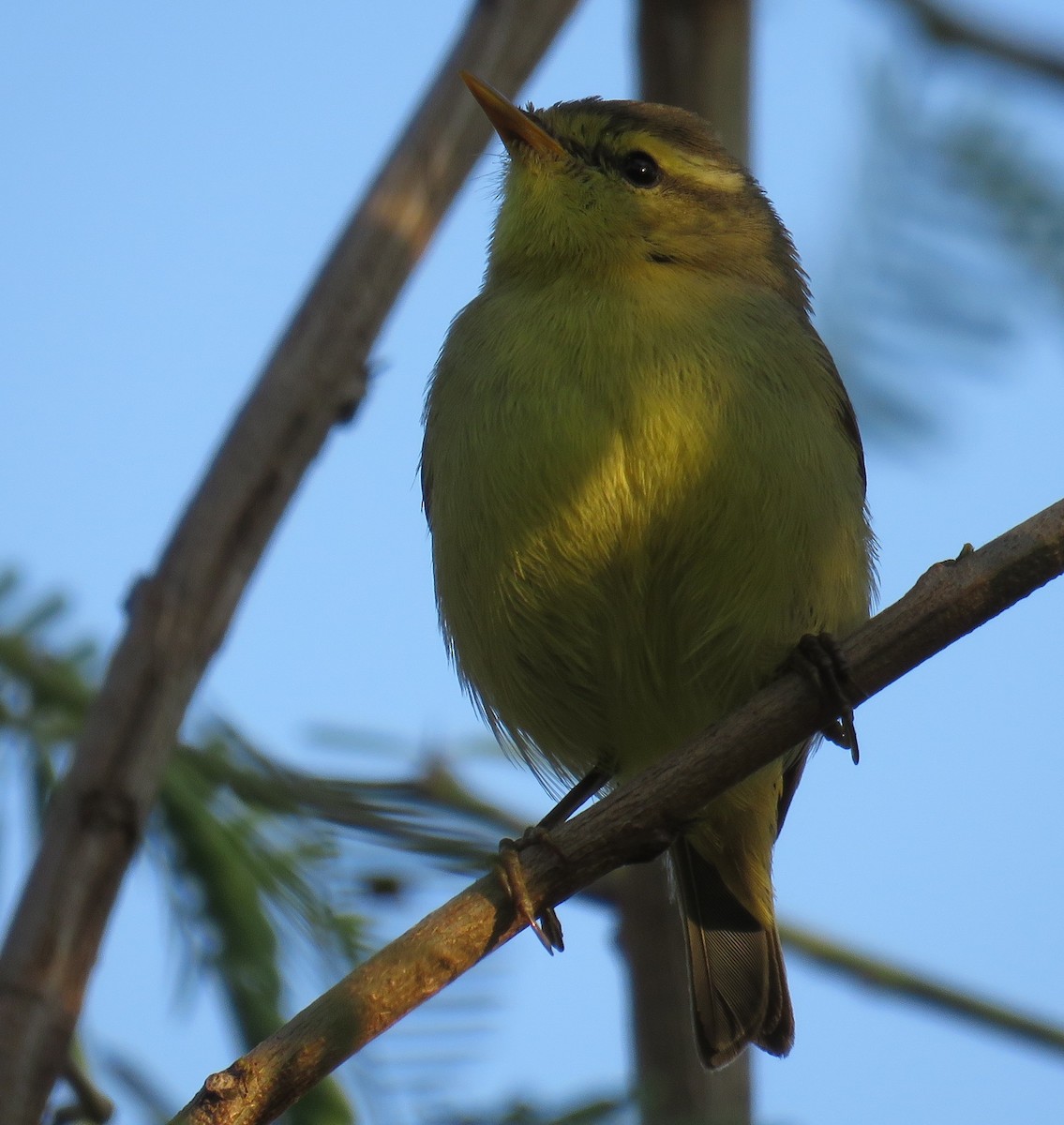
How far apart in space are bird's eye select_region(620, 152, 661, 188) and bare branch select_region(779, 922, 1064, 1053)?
7.58 ft

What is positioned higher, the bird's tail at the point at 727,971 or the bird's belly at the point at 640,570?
the bird's belly at the point at 640,570

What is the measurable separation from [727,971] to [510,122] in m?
2.57

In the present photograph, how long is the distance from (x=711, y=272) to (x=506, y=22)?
932 millimetres

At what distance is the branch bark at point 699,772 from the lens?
2.67 metres

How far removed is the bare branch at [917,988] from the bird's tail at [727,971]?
107 millimetres

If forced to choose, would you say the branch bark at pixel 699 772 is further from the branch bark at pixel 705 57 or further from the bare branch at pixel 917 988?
the branch bark at pixel 705 57

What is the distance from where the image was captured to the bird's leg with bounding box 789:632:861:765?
10.4 feet

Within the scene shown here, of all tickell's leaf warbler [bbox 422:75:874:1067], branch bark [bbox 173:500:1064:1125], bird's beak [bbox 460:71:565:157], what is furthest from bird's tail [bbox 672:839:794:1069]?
bird's beak [bbox 460:71:565:157]

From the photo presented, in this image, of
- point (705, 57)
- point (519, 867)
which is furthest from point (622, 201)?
point (519, 867)

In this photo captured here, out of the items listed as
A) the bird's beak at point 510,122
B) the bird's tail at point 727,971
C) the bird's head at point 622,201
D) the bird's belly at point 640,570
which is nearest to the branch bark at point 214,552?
the bird's beak at point 510,122

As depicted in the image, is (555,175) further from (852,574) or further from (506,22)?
(852,574)

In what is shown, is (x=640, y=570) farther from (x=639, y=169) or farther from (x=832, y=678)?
(x=639, y=169)

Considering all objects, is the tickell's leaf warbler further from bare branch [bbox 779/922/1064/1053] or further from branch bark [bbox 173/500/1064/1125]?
branch bark [bbox 173/500/1064/1125]

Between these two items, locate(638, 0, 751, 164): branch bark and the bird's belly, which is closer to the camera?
the bird's belly
